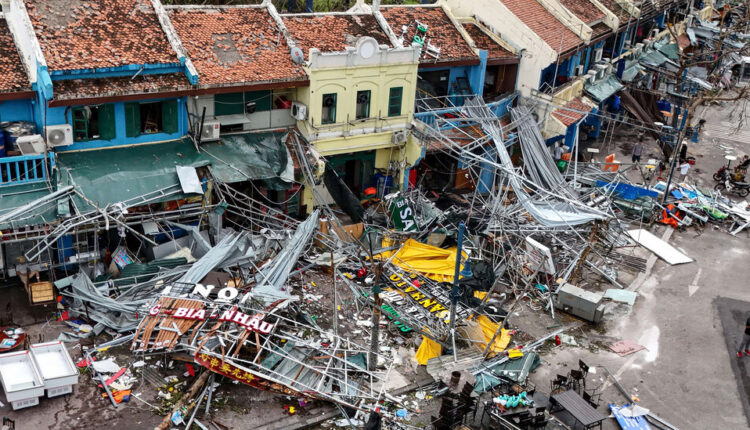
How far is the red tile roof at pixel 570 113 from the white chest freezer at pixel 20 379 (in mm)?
24371

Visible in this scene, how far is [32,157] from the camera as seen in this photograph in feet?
73.3

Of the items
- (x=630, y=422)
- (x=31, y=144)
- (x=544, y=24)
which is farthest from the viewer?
(x=544, y=24)

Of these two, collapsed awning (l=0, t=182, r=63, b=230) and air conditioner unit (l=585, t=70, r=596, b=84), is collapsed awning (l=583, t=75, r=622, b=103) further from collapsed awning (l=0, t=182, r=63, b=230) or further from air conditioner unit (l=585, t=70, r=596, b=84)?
collapsed awning (l=0, t=182, r=63, b=230)

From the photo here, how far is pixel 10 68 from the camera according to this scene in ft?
74.7

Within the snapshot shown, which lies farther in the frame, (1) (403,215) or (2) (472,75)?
(2) (472,75)

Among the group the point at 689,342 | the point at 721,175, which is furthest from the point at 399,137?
the point at 721,175

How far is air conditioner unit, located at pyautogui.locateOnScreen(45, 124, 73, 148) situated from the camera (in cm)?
2253

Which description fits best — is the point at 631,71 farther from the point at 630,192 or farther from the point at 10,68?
the point at 10,68

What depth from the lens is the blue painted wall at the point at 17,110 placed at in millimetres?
22766

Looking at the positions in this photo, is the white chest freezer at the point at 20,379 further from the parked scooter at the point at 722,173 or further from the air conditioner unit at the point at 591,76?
the parked scooter at the point at 722,173

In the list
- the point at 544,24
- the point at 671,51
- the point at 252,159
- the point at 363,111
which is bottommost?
the point at 671,51

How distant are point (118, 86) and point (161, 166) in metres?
2.87

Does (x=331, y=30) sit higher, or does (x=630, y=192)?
(x=331, y=30)

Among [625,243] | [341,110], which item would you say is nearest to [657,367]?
[625,243]
